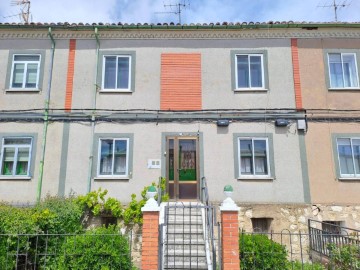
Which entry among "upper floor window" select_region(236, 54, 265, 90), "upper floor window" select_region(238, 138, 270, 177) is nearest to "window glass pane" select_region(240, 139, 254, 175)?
"upper floor window" select_region(238, 138, 270, 177)

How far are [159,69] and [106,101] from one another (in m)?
2.48

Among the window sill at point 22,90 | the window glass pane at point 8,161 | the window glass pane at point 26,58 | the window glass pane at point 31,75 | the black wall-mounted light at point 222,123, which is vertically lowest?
the window glass pane at point 8,161

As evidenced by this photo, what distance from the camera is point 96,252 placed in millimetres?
7688

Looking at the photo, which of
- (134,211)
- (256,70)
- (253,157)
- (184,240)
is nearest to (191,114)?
(253,157)

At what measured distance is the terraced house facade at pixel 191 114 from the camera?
11609mm

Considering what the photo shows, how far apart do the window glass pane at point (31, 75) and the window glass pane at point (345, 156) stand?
1223 centimetres

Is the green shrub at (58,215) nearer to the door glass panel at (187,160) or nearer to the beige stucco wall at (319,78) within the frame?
the door glass panel at (187,160)

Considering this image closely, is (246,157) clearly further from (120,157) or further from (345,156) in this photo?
(120,157)

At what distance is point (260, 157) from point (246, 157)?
537 millimetres

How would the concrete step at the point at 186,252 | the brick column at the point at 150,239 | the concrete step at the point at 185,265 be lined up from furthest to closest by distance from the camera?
the concrete step at the point at 186,252
the concrete step at the point at 185,265
the brick column at the point at 150,239

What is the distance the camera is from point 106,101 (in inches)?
486

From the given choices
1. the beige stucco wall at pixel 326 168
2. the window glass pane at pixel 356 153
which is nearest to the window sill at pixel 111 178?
the beige stucco wall at pixel 326 168

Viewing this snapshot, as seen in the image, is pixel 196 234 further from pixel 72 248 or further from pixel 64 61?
pixel 64 61

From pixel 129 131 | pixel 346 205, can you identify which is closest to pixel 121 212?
pixel 129 131
